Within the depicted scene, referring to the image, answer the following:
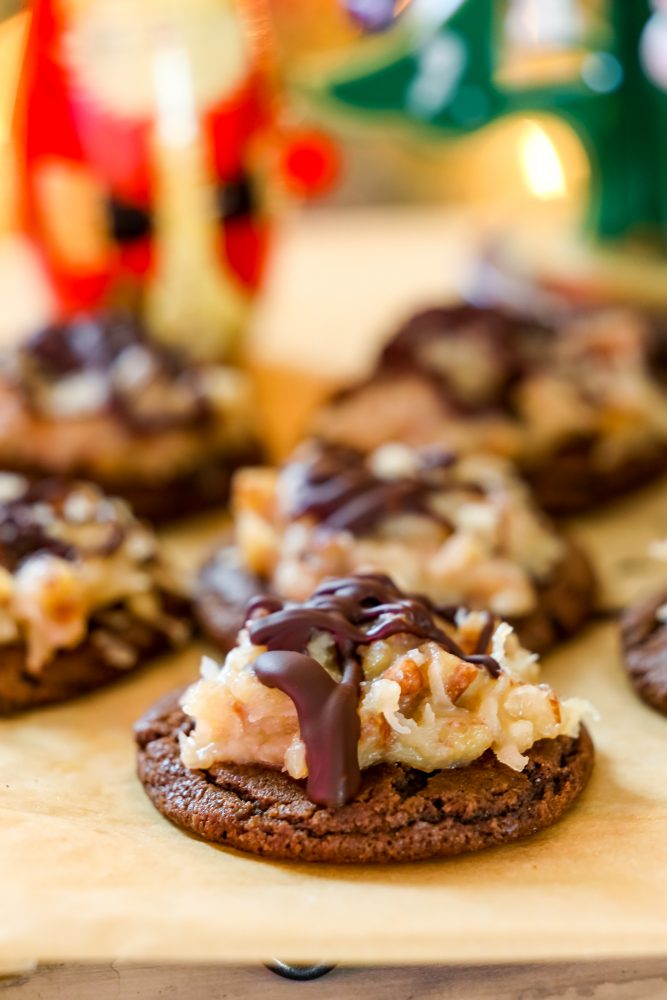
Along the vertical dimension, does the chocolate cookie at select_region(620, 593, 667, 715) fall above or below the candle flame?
above

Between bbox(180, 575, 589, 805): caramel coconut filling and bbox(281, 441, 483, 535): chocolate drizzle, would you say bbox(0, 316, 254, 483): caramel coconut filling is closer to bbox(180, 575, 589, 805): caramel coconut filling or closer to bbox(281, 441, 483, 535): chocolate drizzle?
bbox(281, 441, 483, 535): chocolate drizzle

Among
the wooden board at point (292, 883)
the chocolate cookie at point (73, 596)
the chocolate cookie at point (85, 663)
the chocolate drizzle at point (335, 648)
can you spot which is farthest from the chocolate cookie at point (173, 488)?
the chocolate drizzle at point (335, 648)

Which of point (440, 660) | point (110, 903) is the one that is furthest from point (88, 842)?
point (440, 660)

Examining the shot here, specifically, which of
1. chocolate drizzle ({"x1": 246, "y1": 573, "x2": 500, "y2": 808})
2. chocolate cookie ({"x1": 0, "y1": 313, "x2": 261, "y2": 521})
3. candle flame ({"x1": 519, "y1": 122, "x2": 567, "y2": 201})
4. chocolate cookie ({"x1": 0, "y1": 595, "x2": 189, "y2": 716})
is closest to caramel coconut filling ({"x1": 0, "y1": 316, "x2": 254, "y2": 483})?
chocolate cookie ({"x1": 0, "y1": 313, "x2": 261, "y2": 521})

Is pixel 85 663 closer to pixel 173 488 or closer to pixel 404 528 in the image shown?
pixel 404 528

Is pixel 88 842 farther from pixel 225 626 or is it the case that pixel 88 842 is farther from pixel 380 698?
pixel 225 626

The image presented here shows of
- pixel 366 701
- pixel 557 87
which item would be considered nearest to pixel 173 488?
pixel 366 701
